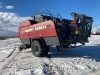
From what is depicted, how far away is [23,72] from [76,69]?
191cm

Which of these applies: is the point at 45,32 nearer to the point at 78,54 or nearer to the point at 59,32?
the point at 59,32

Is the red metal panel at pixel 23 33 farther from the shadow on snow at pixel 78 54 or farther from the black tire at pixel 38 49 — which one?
the shadow on snow at pixel 78 54

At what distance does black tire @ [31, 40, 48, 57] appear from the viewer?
32.7ft

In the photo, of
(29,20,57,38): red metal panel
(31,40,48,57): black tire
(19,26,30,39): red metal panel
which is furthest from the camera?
(19,26,30,39): red metal panel

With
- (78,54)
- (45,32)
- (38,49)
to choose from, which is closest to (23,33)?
(38,49)

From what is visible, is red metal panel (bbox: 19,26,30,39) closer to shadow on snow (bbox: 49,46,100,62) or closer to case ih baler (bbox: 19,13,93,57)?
case ih baler (bbox: 19,13,93,57)


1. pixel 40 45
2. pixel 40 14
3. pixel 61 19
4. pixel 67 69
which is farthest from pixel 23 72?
pixel 40 14

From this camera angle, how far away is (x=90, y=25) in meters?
9.84

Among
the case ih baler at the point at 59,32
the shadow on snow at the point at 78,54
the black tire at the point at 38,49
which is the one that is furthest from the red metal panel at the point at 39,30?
the shadow on snow at the point at 78,54

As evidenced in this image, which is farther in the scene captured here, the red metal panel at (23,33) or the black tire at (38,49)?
the red metal panel at (23,33)

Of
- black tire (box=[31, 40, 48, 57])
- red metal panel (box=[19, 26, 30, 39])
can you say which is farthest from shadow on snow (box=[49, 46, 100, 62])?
red metal panel (box=[19, 26, 30, 39])

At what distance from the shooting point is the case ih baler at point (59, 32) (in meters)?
8.99

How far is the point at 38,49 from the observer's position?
401 inches

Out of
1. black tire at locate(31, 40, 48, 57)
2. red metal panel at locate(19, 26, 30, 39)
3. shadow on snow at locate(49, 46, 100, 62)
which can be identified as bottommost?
shadow on snow at locate(49, 46, 100, 62)
